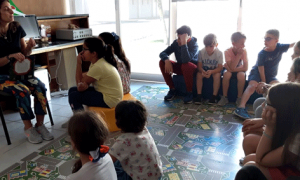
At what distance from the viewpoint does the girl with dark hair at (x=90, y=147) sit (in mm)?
1128

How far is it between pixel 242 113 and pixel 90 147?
2.14 metres

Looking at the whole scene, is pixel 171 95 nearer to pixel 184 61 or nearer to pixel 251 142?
pixel 184 61

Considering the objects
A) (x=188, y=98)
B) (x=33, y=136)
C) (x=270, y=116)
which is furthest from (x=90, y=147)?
(x=188, y=98)

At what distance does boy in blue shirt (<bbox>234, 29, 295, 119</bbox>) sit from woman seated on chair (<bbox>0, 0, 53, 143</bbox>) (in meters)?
1.99

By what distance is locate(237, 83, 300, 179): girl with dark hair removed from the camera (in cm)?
116

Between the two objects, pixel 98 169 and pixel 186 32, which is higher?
pixel 186 32

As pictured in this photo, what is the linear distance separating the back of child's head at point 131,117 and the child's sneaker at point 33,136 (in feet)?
4.47

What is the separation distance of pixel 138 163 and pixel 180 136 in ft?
3.78

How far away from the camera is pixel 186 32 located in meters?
3.43

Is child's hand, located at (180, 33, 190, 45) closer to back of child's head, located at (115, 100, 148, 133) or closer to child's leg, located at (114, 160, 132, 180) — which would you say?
back of child's head, located at (115, 100, 148, 133)

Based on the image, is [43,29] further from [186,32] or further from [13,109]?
[186,32]

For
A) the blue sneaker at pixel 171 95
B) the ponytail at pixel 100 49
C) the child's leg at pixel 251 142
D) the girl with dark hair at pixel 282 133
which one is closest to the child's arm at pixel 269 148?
the girl with dark hair at pixel 282 133

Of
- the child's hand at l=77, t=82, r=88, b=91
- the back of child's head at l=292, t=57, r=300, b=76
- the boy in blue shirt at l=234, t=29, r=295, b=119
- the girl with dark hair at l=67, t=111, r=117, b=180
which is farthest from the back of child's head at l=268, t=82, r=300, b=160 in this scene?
the boy in blue shirt at l=234, t=29, r=295, b=119

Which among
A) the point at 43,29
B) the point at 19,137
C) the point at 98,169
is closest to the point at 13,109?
the point at 19,137
